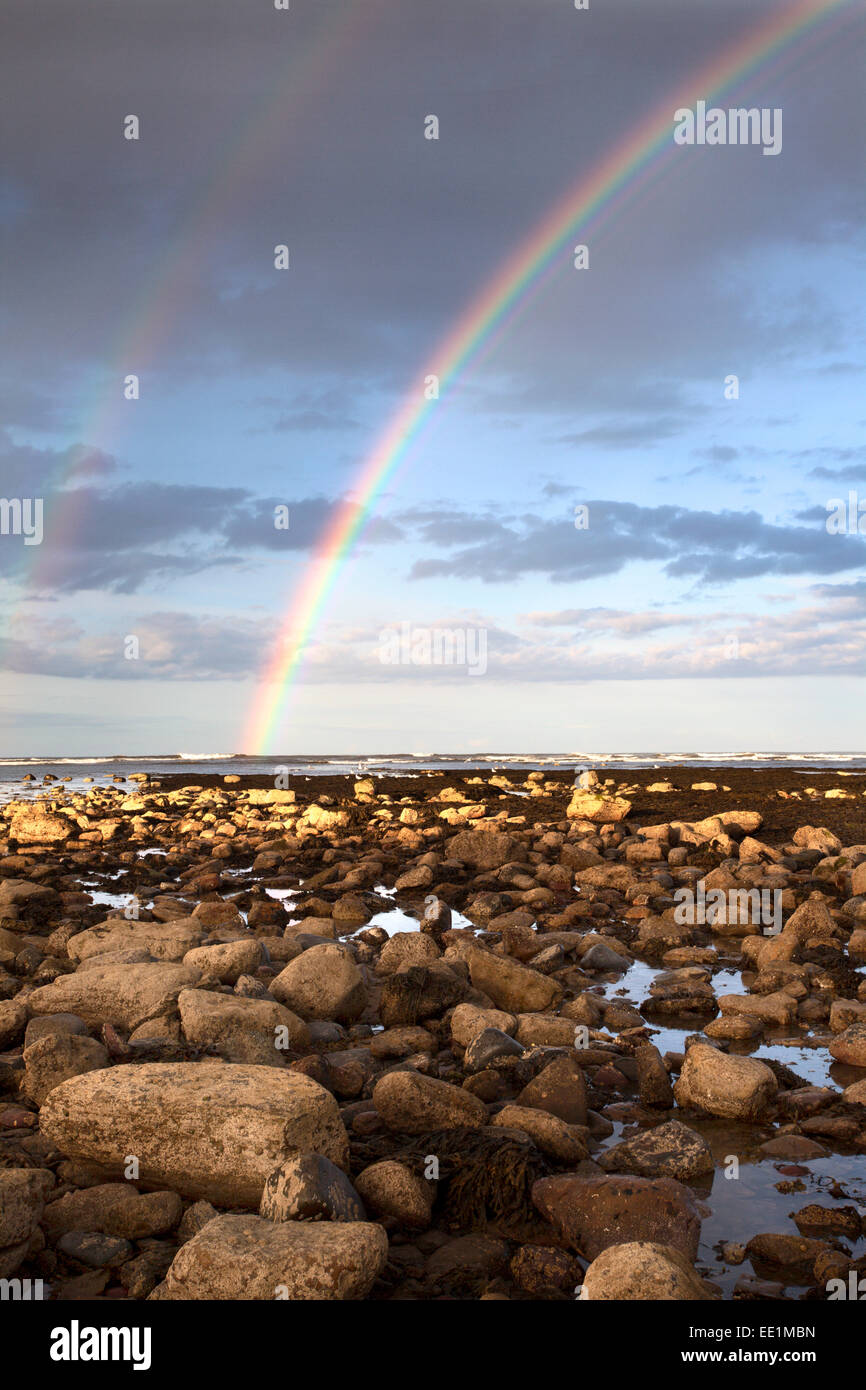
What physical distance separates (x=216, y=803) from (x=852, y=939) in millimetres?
28601

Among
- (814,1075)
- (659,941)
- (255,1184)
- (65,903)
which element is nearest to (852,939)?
(659,941)

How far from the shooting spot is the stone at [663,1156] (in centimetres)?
693

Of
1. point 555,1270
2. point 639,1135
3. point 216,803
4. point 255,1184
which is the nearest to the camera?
point 555,1270

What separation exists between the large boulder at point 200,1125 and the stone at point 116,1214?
9.6 inches

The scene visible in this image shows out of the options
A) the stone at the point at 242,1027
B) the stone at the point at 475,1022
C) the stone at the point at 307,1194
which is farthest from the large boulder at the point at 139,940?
the stone at the point at 307,1194

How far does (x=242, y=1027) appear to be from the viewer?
29.0 feet

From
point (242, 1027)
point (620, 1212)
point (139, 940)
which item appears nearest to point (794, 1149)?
point (620, 1212)

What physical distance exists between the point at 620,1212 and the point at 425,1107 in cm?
202

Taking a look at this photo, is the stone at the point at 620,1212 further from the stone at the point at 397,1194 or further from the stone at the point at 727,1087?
the stone at the point at 727,1087

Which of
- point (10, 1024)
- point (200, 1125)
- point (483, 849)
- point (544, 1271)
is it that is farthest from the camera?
point (483, 849)

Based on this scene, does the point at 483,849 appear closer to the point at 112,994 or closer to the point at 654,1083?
the point at 112,994
